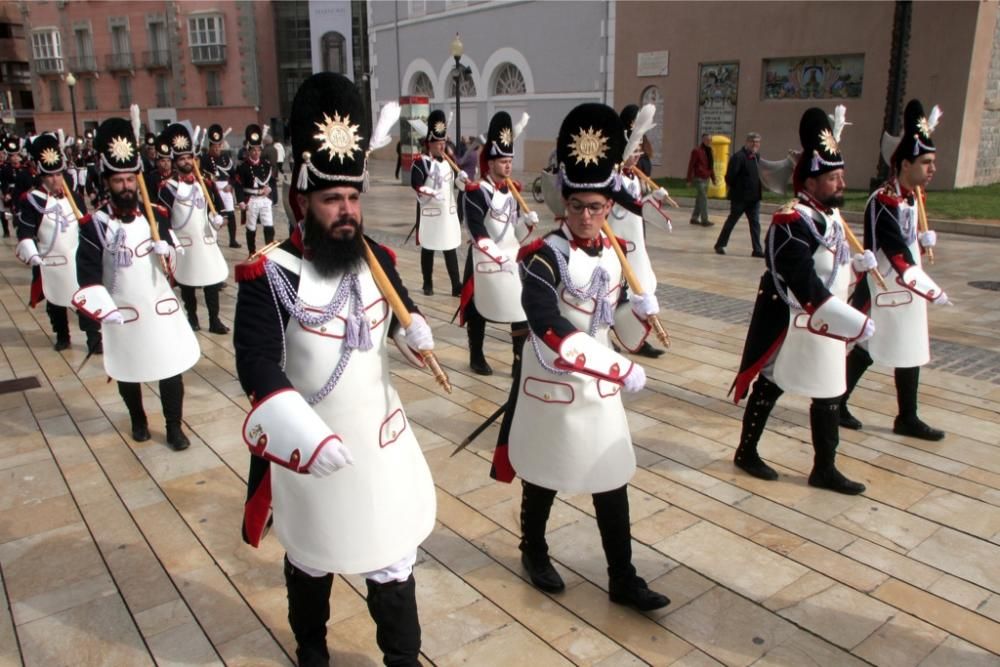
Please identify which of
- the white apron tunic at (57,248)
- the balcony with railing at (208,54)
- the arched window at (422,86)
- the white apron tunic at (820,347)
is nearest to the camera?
the white apron tunic at (820,347)

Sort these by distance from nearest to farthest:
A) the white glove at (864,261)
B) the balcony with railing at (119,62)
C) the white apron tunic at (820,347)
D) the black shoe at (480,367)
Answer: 1. the white apron tunic at (820,347)
2. the white glove at (864,261)
3. the black shoe at (480,367)
4. the balcony with railing at (119,62)

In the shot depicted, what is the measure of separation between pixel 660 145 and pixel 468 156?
306 inches

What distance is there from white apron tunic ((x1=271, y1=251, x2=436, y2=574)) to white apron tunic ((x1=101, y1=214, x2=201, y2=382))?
9.50 feet

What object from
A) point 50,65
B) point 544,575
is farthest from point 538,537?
point 50,65

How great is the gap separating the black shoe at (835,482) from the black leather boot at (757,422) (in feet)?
0.80

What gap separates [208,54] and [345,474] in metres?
50.9

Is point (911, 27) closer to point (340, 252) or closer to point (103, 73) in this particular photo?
point (340, 252)

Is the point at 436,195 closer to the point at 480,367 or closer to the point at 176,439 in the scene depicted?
the point at 480,367

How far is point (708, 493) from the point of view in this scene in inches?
181

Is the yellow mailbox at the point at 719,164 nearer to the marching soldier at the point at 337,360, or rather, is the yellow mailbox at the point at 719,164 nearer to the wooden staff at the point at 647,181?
the wooden staff at the point at 647,181

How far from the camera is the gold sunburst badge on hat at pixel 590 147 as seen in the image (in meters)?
3.21

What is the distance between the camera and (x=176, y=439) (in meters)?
5.36

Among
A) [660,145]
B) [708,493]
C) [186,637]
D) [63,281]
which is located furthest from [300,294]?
[660,145]

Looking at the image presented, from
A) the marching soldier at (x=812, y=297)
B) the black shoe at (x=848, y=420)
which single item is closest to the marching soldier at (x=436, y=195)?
the black shoe at (x=848, y=420)
